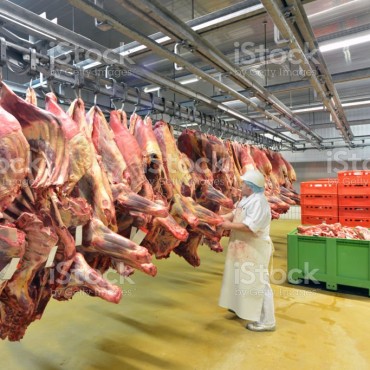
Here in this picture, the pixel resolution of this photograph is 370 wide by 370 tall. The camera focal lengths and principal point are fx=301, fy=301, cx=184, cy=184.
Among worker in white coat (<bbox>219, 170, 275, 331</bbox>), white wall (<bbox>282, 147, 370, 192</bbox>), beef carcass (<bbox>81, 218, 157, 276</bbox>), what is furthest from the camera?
white wall (<bbox>282, 147, 370, 192</bbox>)

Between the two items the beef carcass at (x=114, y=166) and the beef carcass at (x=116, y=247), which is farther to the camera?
the beef carcass at (x=114, y=166)

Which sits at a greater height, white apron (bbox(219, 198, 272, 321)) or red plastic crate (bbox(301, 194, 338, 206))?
red plastic crate (bbox(301, 194, 338, 206))

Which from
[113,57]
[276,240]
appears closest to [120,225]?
[113,57]

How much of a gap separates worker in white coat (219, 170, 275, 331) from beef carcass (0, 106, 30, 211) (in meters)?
2.00

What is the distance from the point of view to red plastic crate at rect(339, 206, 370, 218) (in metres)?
5.66

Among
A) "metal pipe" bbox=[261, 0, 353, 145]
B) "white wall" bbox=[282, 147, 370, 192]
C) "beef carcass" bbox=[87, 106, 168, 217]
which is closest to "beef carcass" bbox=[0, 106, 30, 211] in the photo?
"beef carcass" bbox=[87, 106, 168, 217]

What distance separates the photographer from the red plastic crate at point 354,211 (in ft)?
18.6

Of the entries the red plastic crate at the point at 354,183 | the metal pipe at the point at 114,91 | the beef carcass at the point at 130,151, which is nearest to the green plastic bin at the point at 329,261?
the red plastic crate at the point at 354,183

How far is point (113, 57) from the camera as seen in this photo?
2.37m

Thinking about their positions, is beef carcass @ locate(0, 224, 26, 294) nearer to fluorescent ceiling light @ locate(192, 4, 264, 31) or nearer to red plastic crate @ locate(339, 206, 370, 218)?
fluorescent ceiling light @ locate(192, 4, 264, 31)

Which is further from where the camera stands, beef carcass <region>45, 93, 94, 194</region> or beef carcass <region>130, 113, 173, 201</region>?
beef carcass <region>130, 113, 173, 201</region>

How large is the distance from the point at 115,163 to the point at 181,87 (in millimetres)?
1432

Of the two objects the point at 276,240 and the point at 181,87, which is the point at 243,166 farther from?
the point at 276,240

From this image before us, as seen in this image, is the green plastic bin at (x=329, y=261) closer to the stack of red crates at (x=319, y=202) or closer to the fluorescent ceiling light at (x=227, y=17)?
the stack of red crates at (x=319, y=202)
